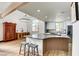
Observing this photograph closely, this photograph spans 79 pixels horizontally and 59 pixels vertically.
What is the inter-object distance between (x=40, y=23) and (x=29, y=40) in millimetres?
7965

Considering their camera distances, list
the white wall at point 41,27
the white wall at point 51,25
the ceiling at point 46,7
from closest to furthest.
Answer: the ceiling at point 46,7
the white wall at point 41,27
the white wall at point 51,25

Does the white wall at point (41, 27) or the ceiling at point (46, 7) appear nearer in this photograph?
the ceiling at point (46, 7)

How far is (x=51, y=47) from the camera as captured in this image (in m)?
6.52

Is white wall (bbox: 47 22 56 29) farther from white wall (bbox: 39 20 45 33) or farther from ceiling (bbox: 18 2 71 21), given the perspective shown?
ceiling (bbox: 18 2 71 21)

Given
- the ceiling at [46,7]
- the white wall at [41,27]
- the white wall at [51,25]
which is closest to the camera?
the ceiling at [46,7]

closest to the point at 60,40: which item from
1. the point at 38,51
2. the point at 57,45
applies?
the point at 57,45

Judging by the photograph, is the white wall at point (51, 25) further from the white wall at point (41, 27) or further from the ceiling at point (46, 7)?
the ceiling at point (46, 7)

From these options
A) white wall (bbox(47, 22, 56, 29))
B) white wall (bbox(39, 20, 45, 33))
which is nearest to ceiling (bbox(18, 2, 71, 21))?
white wall (bbox(39, 20, 45, 33))

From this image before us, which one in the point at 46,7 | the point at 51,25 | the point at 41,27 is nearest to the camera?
the point at 46,7

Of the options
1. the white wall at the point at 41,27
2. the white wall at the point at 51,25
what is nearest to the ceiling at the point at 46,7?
the white wall at the point at 41,27

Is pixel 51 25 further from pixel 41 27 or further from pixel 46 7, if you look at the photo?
pixel 46 7

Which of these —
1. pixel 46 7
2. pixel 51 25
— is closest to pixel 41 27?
pixel 51 25

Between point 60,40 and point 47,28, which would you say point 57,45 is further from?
point 47,28

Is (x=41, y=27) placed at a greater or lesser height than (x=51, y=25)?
lesser
